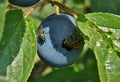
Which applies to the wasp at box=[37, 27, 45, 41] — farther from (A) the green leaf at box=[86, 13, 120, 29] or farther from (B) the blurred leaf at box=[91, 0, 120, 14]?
(B) the blurred leaf at box=[91, 0, 120, 14]

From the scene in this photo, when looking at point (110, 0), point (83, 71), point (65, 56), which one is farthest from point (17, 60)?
point (83, 71)

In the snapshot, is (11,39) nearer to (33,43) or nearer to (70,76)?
(33,43)

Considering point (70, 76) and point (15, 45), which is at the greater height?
point (15, 45)

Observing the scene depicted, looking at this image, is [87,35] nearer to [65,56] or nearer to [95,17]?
[95,17]

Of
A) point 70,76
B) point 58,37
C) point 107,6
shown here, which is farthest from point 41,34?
point 70,76

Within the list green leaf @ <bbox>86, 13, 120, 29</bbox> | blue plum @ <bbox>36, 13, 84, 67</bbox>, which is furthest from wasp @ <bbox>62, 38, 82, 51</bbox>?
green leaf @ <bbox>86, 13, 120, 29</bbox>

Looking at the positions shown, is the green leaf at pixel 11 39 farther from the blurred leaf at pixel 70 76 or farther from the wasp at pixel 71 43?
the blurred leaf at pixel 70 76
